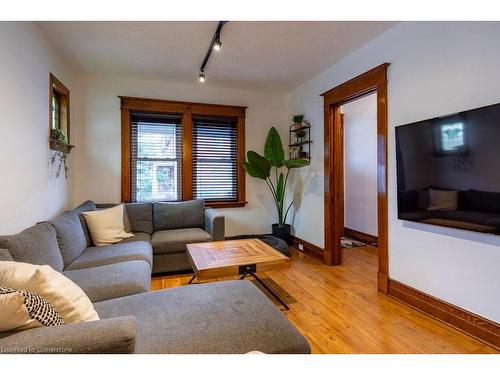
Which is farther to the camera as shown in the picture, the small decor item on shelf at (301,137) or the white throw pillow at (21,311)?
the small decor item on shelf at (301,137)

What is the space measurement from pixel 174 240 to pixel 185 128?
5.91 feet

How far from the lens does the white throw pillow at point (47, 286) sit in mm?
1034

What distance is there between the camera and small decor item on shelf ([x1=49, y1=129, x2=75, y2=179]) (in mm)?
2697

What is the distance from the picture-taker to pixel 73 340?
84 centimetres

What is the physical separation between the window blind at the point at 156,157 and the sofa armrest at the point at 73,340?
3.17m

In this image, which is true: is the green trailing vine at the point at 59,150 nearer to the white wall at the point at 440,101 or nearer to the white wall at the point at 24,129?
the white wall at the point at 24,129

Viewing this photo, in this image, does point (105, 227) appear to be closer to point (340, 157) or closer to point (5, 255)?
point (5, 255)

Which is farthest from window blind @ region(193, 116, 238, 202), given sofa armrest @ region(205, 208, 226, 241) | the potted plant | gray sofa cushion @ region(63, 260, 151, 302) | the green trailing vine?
gray sofa cushion @ region(63, 260, 151, 302)

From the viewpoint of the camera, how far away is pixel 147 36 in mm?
2598

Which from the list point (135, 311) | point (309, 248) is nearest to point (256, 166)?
point (309, 248)

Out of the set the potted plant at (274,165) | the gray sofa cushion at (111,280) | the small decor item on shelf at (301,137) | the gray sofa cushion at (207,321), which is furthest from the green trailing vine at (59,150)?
the small decor item on shelf at (301,137)
